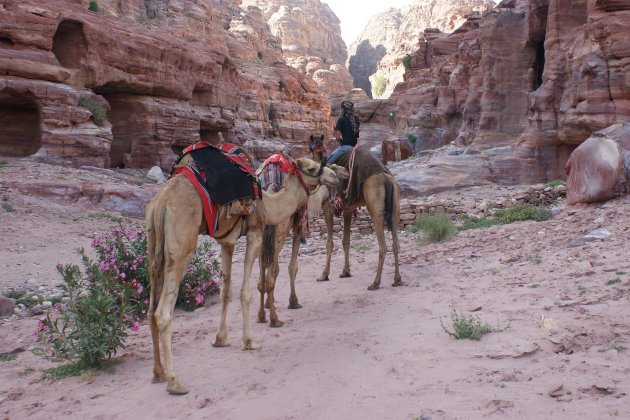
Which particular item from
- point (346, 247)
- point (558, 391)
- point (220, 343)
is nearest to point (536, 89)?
point (346, 247)

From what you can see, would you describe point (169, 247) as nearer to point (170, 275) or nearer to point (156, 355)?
point (170, 275)

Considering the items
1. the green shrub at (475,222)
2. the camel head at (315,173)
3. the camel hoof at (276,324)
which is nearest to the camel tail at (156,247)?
the camel hoof at (276,324)

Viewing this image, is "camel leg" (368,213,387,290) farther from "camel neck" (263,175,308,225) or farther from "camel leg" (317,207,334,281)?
"camel neck" (263,175,308,225)

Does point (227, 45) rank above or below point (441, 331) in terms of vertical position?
above

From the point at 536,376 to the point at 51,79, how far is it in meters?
24.1

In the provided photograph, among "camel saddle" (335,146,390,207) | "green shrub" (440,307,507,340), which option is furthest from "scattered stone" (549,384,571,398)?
"camel saddle" (335,146,390,207)

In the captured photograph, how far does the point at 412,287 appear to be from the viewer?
7.77 metres

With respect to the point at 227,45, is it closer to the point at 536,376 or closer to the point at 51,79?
the point at 51,79

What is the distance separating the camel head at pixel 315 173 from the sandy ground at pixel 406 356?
1.78m

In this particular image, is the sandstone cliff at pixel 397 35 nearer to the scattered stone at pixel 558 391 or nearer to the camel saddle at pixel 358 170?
the camel saddle at pixel 358 170

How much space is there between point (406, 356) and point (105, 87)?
91.2 feet

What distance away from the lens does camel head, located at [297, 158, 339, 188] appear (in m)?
6.58

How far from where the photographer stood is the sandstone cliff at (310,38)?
9956 cm

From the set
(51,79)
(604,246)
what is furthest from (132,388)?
(51,79)
